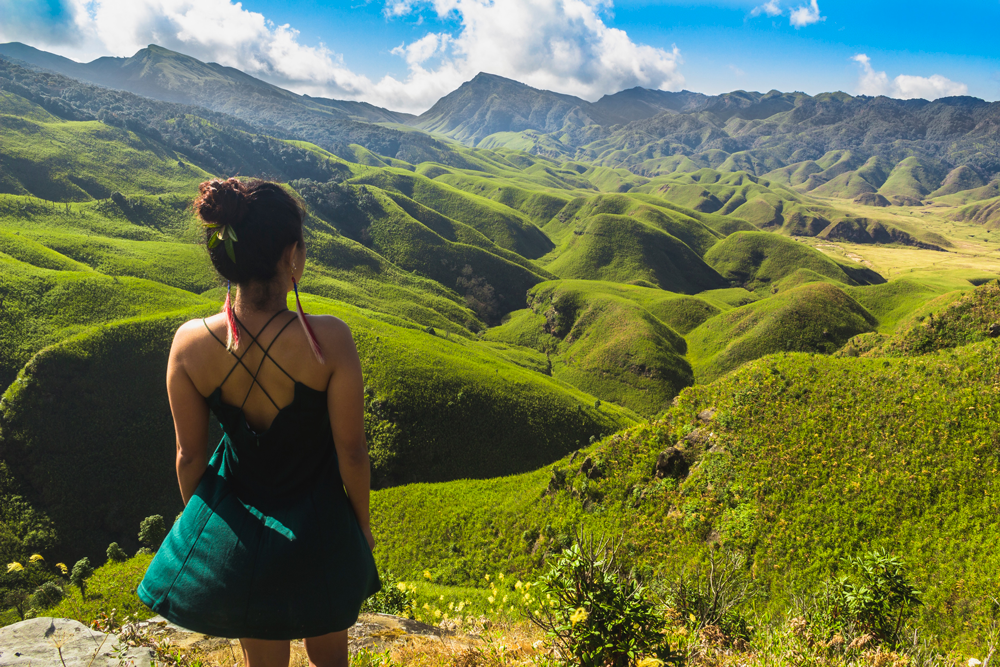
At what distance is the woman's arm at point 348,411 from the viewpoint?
12.7 feet

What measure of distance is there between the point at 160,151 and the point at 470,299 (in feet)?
410

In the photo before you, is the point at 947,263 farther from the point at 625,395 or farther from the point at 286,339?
the point at 286,339

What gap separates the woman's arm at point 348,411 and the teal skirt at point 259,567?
0.27 m

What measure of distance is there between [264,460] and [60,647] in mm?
3941

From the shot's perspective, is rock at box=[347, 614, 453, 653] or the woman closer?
the woman

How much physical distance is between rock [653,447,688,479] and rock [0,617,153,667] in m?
20.9

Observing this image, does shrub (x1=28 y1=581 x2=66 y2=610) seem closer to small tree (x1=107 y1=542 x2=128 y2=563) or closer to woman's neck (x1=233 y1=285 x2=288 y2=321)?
small tree (x1=107 y1=542 x2=128 y2=563)

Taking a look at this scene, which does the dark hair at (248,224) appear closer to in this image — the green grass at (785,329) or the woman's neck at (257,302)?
the woman's neck at (257,302)

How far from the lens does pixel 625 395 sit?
295 feet

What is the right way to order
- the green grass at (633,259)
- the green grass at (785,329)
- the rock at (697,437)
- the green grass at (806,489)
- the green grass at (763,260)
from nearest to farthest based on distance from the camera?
1. the green grass at (806,489)
2. the rock at (697,437)
3. the green grass at (785,329)
4. the green grass at (633,259)
5. the green grass at (763,260)

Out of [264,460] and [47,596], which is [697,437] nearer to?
[264,460]

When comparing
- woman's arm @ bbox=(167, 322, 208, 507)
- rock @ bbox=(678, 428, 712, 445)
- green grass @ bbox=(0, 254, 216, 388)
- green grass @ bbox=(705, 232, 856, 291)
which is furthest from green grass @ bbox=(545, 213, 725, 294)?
woman's arm @ bbox=(167, 322, 208, 507)

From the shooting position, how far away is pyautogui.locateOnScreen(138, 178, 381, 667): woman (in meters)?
3.69

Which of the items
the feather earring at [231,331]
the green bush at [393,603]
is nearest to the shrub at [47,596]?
the green bush at [393,603]
